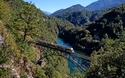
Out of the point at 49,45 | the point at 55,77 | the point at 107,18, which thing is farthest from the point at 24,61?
the point at 107,18

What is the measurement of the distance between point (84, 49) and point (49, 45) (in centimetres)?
9653

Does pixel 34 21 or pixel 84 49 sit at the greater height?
pixel 34 21

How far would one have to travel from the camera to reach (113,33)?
16462cm

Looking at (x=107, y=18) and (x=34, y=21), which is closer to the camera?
(x=34, y=21)

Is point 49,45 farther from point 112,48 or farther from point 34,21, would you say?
point 112,48

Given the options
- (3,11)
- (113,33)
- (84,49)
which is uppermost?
(3,11)

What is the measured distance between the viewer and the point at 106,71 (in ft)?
66.0

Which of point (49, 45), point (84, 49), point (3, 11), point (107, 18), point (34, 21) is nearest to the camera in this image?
point (3, 11)

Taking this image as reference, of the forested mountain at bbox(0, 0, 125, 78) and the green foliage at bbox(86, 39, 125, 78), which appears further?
the forested mountain at bbox(0, 0, 125, 78)

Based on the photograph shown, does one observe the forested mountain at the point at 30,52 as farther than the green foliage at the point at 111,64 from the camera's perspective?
Yes

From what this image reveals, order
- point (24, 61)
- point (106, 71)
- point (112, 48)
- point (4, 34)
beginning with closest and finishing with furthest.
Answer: point (106, 71)
point (112, 48)
point (4, 34)
point (24, 61)

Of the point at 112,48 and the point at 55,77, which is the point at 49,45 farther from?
the point at 112,48

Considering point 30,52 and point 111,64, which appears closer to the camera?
point 111,64

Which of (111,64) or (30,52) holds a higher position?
(111,64)
